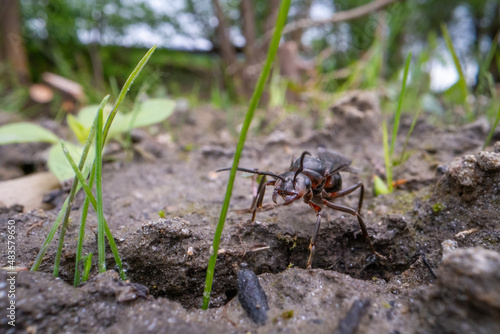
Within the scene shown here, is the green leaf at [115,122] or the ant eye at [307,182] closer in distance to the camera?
the ant eye at [307,182]

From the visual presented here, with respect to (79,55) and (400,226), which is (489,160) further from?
(79,55)

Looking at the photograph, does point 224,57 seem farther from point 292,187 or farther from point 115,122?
point 292,187

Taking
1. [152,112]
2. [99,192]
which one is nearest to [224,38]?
[152,112]

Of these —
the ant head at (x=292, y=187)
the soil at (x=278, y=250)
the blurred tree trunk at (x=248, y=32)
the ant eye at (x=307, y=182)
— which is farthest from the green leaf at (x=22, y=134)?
the blurred tree trunk at (x=248, y=32)

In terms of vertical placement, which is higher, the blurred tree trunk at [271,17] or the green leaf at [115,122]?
the blurred tree trunk at [271,17]

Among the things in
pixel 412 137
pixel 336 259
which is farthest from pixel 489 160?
pixel 412 137

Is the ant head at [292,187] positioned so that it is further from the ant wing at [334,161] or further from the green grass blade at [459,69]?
the green grass blade at [459,69]
